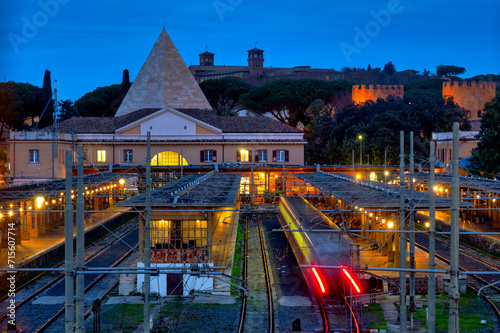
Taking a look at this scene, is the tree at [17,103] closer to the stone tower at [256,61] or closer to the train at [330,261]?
the train at [330,261]

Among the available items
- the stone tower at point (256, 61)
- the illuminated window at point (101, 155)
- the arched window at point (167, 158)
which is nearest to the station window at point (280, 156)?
the arched window at point (167, 158)

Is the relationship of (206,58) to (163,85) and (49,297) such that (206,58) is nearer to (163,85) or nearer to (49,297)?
(163,85)

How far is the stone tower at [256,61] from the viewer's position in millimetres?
157125

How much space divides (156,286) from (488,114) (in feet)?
106

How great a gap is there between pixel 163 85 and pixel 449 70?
110891mm

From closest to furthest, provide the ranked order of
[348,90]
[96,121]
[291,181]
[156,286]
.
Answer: [156,286]
[291,181]
[96,121]
[348,90]

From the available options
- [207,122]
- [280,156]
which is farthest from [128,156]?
[280,156]

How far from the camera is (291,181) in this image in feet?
164

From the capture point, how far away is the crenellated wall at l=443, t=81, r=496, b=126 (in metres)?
92.9

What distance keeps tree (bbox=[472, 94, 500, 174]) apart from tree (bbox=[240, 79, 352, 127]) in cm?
3536

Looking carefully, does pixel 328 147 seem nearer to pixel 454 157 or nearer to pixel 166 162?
pixel 166 162

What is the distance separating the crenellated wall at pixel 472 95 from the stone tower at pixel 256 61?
71263 millimetres

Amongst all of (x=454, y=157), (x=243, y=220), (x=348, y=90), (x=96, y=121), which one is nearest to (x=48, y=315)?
(x=454, y=157)

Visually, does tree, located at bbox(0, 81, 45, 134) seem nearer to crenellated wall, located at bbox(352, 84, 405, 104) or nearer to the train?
crenellated wall, located at bbox(352, 84, 405, 104)
